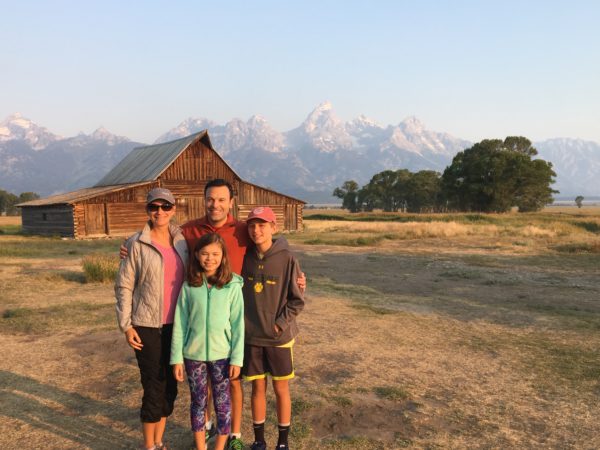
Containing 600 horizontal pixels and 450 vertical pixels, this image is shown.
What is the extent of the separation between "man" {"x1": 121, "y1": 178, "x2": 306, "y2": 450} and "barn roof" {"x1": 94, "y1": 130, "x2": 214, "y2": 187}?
90.0ft

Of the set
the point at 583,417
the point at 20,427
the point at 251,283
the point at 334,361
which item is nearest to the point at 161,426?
the point at 251,283

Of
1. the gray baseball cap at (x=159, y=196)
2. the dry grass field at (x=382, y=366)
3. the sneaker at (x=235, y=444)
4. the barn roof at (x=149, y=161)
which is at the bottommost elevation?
the dry grass field at (x=382, y=366)

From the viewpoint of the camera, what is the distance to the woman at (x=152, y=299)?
3283mm

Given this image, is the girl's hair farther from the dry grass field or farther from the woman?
the dry grass field

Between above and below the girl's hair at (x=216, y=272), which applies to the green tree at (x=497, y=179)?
above

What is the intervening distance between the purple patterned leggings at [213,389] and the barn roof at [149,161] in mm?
27816

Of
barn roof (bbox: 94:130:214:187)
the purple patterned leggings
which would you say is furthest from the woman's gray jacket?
barn roof (bbox: 94:130:214:187)

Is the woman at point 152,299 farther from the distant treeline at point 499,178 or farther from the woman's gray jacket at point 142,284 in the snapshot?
the distant treeline at point 499,178

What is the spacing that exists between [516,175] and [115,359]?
169 feet

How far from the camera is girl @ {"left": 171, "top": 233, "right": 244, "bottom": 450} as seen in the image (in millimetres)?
3205

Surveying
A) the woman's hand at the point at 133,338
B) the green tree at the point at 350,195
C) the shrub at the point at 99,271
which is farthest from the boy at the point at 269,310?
the green tree at the point at 350,195

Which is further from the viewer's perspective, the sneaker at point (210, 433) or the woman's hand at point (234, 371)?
the sneaker at point (210, 433)

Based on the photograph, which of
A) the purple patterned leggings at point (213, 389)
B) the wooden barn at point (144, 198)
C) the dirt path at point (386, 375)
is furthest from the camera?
the wooden barn at point (144, 198)

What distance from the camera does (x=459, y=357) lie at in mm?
6039
